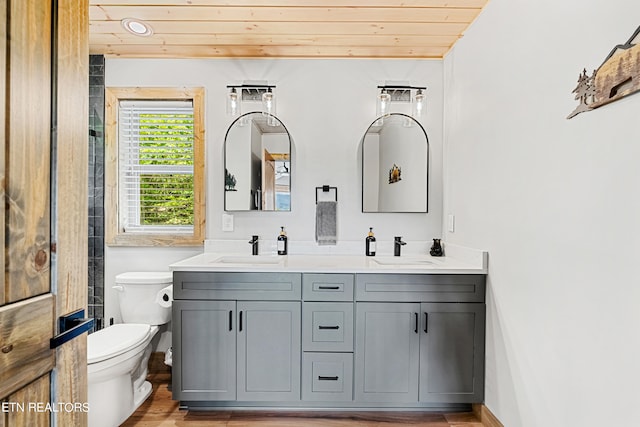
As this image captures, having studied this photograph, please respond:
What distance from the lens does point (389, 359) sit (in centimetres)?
202

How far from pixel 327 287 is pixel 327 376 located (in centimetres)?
51

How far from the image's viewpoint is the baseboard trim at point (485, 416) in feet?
6.16

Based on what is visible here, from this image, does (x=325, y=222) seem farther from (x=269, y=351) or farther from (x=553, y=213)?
(x=553, y=213)

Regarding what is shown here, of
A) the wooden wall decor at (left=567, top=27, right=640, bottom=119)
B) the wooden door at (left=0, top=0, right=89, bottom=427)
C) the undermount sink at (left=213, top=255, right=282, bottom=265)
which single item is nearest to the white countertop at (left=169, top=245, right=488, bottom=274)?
the undermount sink at (left=213, top=255, right=282, bottom=265)

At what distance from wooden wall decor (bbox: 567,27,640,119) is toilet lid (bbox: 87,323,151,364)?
237 centimetres

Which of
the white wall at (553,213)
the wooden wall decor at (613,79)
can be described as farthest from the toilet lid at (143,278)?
the wooden wall decor at (613,79)

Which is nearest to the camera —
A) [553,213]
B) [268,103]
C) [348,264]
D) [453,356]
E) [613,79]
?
[613,79]

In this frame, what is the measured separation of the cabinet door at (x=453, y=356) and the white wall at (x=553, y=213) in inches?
2.8

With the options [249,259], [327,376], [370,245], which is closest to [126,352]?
[249,259]

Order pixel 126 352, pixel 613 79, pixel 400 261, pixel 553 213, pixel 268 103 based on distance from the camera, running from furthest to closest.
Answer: pixel 268 103 → pixel 400 261 → pixel 126 352 → pixel 553 213 → pixel 613 79

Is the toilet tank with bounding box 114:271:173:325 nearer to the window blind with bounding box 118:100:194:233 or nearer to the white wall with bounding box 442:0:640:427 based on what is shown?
the window blind with bounding box 118:100:194:233

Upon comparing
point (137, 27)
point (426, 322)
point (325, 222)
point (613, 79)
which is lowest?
point (426, 322)

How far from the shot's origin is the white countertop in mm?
2021

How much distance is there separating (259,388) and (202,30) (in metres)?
2.25
